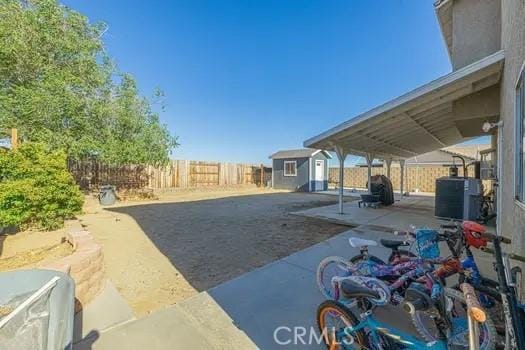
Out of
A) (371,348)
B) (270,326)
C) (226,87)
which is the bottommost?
(270,326)

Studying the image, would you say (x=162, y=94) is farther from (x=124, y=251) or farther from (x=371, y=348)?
(x=371, y=348)

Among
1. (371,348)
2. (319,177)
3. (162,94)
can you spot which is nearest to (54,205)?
(371,348)

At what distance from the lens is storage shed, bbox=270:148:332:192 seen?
19.4m

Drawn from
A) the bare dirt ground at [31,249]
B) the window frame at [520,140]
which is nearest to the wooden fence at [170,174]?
the bare dirt ground at [31,249]

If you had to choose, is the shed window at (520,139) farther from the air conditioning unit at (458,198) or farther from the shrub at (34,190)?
the shrub at (34,190)

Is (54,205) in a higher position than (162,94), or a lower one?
lower

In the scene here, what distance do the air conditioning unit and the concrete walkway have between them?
5.97m

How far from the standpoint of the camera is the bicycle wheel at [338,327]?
1.99 metres

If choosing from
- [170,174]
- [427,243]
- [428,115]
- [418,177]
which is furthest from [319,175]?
[427,243]

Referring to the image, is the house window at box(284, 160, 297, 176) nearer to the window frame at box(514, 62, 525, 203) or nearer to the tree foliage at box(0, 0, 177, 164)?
the tree foliage at box(0, 0, 177, 164)

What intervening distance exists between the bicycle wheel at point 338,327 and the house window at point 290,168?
1796 centimetres

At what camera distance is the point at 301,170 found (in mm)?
19703

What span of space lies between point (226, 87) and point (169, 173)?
731cm

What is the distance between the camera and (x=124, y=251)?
495cm
